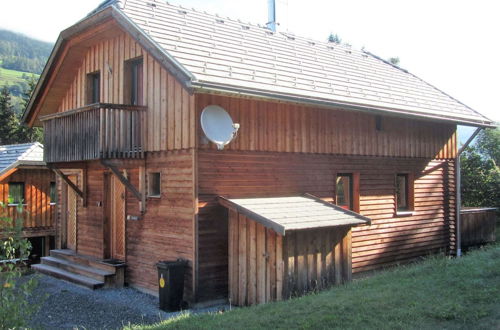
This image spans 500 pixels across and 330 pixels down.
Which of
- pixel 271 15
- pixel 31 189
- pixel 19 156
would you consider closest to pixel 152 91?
pixel 271 15

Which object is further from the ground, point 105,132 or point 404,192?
point 105,132

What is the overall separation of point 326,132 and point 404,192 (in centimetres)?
430

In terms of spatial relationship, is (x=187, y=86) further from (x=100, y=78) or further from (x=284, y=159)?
(x=100, y=78)

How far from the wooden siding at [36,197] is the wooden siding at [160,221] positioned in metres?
8.85

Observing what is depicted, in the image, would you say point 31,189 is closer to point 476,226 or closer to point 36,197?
point 36,197

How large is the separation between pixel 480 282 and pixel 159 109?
7.44 m

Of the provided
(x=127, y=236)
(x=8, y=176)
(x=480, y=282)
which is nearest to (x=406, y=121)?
(x=480, y=282)

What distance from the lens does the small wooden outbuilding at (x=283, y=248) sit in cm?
975

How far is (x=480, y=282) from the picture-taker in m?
8.56

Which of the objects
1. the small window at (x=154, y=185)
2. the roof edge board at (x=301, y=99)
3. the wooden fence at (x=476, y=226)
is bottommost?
the wooden fence at (x=476, y=226)

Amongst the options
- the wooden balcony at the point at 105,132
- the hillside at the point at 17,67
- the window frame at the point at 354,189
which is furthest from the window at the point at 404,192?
the hillside at the point at 17,67

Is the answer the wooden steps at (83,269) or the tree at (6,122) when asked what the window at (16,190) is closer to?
the wooden steps at (83,269)

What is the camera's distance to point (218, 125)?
1060 centimetres

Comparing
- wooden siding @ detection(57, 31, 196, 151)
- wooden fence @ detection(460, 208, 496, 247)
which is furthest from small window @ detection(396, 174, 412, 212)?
wooden siding @ detection(57, 31, 196, 151)
